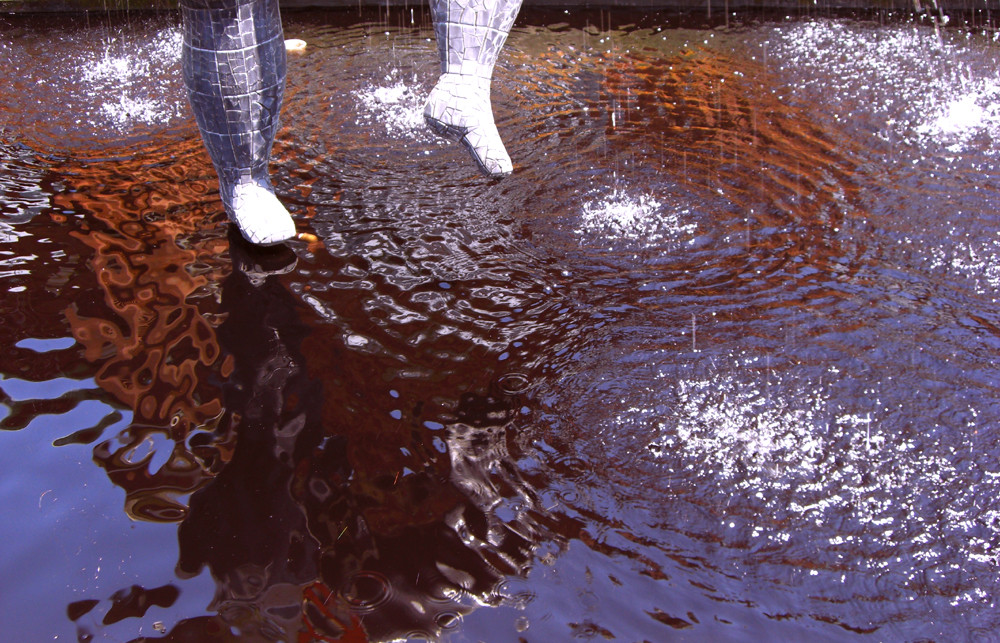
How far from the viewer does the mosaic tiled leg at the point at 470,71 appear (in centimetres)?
191

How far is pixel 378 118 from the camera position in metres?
3.42

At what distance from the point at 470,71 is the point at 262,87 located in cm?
72

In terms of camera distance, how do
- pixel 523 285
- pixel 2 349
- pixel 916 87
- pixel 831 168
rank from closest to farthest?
pixel 2 349 → pixel 523 285 → pixel 831 168 → pixel 916 87

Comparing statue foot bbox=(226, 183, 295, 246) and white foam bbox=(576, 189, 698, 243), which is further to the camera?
white foam bbox=(576, 189, 698, 243)

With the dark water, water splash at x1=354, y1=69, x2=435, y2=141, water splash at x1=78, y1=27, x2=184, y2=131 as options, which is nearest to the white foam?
the dark water

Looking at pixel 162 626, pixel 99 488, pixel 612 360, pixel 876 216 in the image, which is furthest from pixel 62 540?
pixel 876 216

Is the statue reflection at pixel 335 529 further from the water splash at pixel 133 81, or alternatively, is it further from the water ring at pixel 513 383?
the water splash at pixel 133 81

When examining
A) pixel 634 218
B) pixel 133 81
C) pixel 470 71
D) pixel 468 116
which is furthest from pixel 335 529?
pixel 133 81

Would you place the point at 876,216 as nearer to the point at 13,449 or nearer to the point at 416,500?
the point at 416,500

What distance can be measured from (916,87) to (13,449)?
13.0 feet

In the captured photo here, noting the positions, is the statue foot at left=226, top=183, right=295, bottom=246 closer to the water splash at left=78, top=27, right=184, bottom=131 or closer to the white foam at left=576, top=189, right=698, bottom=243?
the white foam at left=576, top=189, right=698, bottom=243

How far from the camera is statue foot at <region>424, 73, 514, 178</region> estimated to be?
6.46ft

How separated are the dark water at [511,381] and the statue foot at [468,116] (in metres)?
0.42

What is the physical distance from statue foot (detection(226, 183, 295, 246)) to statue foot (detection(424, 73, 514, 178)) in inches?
25.5
